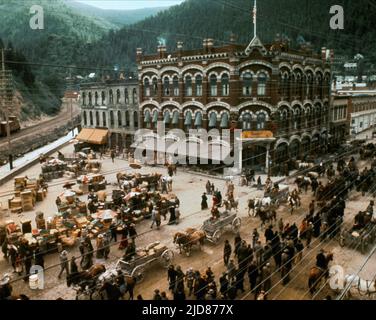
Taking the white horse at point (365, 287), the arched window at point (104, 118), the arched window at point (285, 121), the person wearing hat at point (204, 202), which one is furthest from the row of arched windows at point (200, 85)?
the white horse at point (365, 287)

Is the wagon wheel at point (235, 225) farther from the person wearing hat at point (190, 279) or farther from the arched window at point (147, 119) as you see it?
the arched window at point (147, 119)

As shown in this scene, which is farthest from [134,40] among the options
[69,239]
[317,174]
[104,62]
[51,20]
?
[69,239]

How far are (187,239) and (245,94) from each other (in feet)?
65.0

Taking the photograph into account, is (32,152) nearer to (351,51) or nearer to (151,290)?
(151,290)

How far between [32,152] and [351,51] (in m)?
102

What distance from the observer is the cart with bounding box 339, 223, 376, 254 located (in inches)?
696

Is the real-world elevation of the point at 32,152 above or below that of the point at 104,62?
below

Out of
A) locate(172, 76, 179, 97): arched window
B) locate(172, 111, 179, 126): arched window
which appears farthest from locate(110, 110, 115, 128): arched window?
locate(172, 76, 179, 97): arched window

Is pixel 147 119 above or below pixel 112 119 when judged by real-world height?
above

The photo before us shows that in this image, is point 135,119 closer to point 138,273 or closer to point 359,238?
point 138,273

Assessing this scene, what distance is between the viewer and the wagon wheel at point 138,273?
14.7 metres

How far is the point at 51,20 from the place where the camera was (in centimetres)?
17612

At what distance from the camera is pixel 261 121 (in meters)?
34.2

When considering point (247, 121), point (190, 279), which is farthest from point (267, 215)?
point (247, 121)
